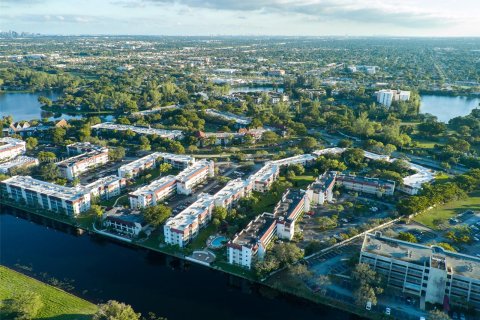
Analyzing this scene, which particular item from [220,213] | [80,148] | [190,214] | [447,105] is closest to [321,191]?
[220,213]

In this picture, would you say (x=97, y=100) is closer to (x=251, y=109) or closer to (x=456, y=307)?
(x=251, y=109)

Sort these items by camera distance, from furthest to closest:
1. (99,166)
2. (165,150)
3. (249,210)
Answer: (165,150) → (99,166) → (249,210)

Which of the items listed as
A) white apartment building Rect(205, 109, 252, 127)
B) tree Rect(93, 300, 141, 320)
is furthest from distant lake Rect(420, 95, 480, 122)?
tree Rect(93, 300, 141, 320)

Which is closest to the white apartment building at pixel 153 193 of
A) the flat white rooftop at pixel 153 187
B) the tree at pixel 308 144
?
the flat white rooftop at pixel 153 187

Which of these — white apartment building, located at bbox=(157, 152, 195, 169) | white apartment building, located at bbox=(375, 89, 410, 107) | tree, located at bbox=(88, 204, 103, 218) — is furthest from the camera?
white apartment building, located at bbox=(375, 89, 410, 107)

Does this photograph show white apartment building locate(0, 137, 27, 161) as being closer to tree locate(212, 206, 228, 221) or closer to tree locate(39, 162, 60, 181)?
tree locate(39, 162, 60, 181)

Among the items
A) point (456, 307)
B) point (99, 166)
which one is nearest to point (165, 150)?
point (99, 166)

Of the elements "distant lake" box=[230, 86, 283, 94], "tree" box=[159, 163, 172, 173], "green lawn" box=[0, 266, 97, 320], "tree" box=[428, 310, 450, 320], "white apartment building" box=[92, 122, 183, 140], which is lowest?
"green lawn" box=[0, 266, 97, 320]
